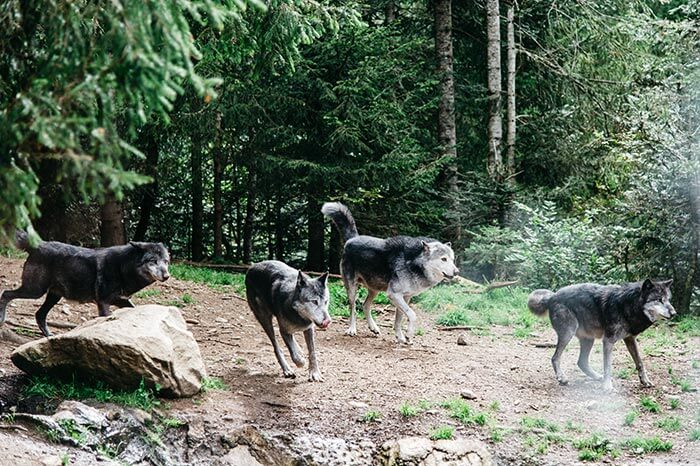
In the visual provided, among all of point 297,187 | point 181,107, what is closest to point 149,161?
point 181,107

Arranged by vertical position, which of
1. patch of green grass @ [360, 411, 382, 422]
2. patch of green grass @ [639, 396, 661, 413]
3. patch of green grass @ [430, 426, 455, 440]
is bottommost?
patch of green grass @ [430, 426, 455, 440]

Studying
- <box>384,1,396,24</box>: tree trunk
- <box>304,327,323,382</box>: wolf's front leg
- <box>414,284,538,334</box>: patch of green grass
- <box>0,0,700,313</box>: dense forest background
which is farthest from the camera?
<box>384,1,396,24</box>: tree trunk

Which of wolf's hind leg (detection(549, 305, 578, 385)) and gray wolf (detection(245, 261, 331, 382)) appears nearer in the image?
gray wolf (detection(245, 261, 331, 382))

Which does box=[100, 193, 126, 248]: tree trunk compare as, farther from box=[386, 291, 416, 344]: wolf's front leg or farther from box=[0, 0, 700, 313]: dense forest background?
box=[386, 291, 416, 344]: wolf's front leg

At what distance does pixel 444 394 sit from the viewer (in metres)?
8.98

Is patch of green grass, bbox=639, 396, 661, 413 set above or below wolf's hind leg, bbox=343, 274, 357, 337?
below

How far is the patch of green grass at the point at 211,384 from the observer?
27.5ft

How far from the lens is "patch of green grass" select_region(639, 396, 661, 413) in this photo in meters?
8.73

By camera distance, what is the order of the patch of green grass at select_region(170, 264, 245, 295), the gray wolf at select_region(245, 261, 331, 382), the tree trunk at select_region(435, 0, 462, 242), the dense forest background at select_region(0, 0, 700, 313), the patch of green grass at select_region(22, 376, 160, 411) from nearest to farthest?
the patch of green grass at select_region(22, 376, 160, 411)
the gray wolf at select_region(245, 261, 331, 382)
the dense forest background at select_region(0, 0, 700, 313)
the patch of green grass at select_region(170, 264, 245, 295)
the tree trunk at select_region(435, 0, 462, 242)

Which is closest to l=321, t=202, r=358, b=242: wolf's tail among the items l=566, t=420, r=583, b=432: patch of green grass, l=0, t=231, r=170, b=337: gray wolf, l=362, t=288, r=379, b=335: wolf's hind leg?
l=362, t=288, r=379, b=335: wolf's hind leg

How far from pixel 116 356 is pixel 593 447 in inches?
202

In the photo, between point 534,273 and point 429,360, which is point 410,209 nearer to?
point 534,273

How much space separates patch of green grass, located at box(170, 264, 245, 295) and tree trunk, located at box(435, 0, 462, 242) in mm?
5912

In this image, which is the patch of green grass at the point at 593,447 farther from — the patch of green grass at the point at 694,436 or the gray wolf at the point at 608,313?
the gray wolf at the point at 608,313
